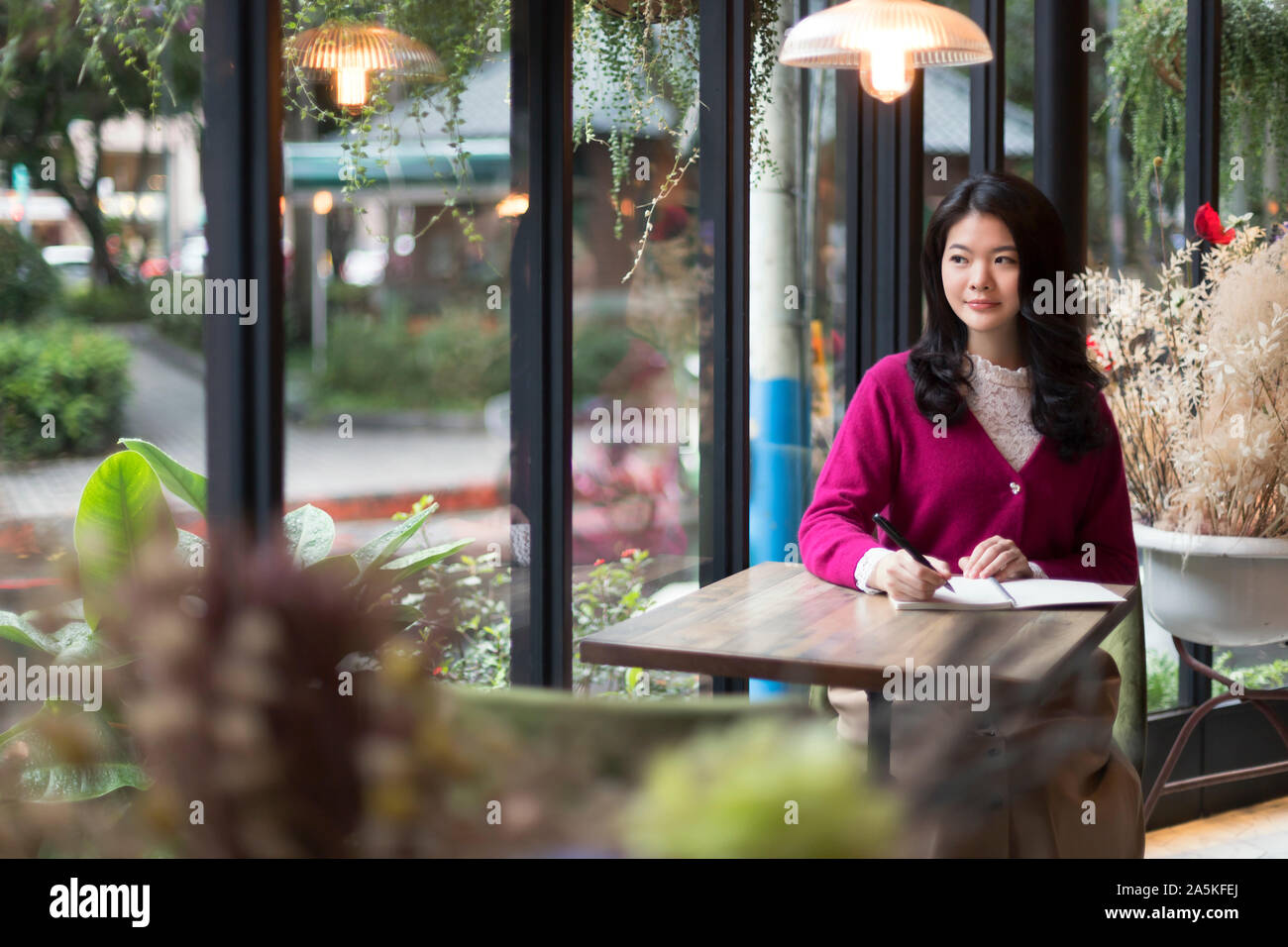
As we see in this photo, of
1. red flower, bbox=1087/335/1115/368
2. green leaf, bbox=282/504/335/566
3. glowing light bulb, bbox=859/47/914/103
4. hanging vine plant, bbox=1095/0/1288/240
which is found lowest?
green leaf, bbox=282/504/335/566

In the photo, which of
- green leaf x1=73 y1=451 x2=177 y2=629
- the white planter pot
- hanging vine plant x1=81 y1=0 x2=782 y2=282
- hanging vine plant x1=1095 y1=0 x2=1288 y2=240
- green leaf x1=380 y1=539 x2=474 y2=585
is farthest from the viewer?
hanging vine plant x1=1095 y1=0 x2=1288 y2=240

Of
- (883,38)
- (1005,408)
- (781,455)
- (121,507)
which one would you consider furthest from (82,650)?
(781,455)

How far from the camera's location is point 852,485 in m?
2.39

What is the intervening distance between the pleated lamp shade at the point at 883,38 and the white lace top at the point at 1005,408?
0.65m

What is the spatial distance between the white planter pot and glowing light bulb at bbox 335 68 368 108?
2.11 metres

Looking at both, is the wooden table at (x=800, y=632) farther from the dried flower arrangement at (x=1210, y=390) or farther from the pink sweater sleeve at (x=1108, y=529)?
the dried flower arrangement at (x=1210, y=390)

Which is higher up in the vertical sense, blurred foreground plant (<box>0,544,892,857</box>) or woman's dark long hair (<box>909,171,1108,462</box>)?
woman's dark long hair (<box>909,171,1108,462</box>)

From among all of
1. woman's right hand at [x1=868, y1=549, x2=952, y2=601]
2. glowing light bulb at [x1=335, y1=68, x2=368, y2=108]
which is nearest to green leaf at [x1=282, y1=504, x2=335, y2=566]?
glowing light bulb at [x1=335, y1=68, x2=368, y2=108]

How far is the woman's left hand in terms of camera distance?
2.21 metres

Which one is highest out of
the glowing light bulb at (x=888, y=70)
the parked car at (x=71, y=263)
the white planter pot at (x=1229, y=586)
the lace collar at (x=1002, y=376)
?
the glowing light bulb at (x=888, y=70)

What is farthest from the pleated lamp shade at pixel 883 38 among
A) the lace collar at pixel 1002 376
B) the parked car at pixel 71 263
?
the parked car at pixel 71 263

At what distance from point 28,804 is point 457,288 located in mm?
1881

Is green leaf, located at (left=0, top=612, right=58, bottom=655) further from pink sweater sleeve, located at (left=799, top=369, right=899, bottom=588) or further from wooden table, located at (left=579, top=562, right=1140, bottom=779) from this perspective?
pink sweater sleeve, located at (left=799, top=369, right=899, bottom=588)

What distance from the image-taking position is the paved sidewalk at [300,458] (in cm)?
170
